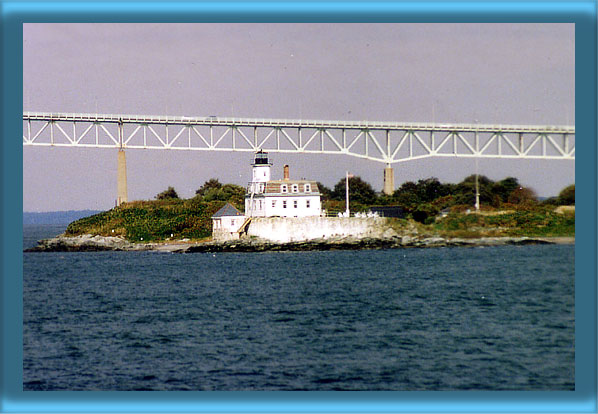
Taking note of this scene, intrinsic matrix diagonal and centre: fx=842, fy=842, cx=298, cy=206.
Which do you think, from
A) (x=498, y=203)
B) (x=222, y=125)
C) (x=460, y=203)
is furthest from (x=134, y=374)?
(x=222, y=125)

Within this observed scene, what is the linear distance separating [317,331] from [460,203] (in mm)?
18924

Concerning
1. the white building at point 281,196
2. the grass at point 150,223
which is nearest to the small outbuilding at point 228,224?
the white building at point 281,196

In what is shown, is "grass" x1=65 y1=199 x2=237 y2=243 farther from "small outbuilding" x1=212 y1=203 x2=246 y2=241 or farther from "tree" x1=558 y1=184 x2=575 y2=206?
"tree" x1=558 y1=184 x2=575 y2=206

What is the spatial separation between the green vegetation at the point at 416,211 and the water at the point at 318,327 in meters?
1.95

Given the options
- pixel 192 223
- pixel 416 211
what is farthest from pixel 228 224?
pixel 416 211

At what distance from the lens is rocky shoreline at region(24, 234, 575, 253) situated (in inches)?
1594

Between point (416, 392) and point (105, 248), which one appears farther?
point (105, 248)

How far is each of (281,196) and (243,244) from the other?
3.60m

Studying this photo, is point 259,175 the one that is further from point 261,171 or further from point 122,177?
point 122,177

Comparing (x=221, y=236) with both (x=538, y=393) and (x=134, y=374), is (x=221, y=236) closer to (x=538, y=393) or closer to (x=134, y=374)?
(x=134, y=374)

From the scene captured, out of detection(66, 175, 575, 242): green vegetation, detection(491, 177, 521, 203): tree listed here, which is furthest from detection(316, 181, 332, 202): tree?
detection(491, 177, 521, 203): tree

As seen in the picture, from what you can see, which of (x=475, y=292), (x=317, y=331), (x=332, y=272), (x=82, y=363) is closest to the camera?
(x=82, y=363)
